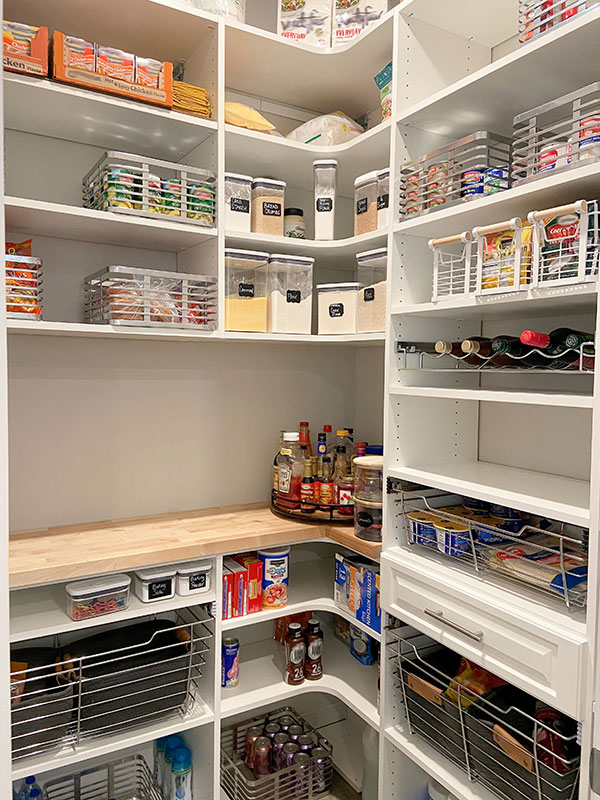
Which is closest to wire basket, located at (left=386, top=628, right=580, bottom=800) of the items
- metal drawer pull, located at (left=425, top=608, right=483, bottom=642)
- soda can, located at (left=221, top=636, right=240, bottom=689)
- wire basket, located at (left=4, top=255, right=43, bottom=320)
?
metal drawer pull, located at (left=425, top=608, right=483, bottom=642)

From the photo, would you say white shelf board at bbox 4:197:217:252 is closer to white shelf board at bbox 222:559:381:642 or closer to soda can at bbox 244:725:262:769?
white shelf board at bbox 222:559:381:642

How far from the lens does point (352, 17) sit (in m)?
1.97

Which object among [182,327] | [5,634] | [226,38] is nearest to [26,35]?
[226,38]

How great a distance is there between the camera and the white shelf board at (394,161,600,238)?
3.89ft

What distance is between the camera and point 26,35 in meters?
1.56

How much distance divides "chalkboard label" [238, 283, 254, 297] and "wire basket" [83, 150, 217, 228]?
0.21 metres

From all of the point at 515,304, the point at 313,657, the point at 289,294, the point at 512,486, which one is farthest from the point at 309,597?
the point at 515,304

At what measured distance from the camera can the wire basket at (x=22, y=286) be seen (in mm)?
1562

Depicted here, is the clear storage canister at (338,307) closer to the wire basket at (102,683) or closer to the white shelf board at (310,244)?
the white shelf board at (310,244)


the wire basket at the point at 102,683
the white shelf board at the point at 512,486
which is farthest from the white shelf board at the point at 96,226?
the wire basket at the point at 102,683

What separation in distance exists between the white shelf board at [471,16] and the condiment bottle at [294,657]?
1.92m

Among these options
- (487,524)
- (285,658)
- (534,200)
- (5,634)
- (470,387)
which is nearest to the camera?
(5,634)

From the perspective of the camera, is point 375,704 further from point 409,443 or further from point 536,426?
point 536,426

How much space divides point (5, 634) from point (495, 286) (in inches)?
47.3
